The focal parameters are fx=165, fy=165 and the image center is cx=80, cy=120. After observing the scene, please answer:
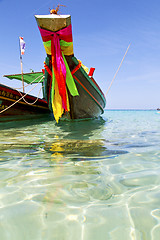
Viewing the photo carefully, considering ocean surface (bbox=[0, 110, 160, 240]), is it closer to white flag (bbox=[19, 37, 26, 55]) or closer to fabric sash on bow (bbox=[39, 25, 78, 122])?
fabric sash on bow (bbox=[39, 25, 78, 122])

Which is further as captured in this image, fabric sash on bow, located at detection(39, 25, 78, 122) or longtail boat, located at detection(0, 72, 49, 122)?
longtail boat, located at detection(0, 72, 49, 122)

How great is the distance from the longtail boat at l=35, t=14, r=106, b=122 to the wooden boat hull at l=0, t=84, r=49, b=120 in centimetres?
182

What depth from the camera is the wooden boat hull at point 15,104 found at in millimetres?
7660

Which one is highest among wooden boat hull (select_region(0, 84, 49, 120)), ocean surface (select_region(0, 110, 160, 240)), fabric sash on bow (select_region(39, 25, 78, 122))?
fabric sash on bow (select_region(39, 25, 78, 122))

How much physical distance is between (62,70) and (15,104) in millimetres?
4282

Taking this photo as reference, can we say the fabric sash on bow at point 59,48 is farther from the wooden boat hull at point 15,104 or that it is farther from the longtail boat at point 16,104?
the wooden boat hull at point 15,104

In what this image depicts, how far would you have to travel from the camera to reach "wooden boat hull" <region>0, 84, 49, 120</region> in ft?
25.1

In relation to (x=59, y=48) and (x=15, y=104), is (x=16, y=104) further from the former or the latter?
(x=59, y=48)

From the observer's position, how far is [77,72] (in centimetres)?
624

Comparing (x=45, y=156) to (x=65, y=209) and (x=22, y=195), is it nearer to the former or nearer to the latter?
(x=22, y=195)

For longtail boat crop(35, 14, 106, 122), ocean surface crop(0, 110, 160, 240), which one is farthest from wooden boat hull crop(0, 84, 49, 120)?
ocean surface crop(0, 110, 160, 240)

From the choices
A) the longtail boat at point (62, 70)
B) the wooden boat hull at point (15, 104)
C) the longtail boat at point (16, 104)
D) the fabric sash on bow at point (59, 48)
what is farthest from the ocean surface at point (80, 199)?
the wooden boat hull at point (15, 104)

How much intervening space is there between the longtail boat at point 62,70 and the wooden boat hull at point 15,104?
5.96 ft

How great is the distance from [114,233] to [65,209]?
1.16 feet
